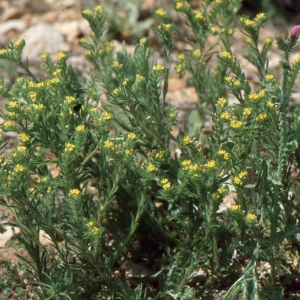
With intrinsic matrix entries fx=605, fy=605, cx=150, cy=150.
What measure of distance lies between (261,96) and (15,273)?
5.40 feet

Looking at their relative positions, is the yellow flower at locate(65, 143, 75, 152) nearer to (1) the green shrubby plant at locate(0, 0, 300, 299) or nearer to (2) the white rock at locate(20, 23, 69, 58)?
(1) the green shrubby plant at locate(0, 0, 300, 299)

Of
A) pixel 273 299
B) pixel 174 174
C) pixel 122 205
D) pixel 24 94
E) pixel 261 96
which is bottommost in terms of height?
pixel 273 299

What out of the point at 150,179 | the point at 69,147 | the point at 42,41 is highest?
the point at 69,147

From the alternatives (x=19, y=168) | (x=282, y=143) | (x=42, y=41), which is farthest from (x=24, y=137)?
(x=42, y=41)

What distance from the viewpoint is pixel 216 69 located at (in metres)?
3.74

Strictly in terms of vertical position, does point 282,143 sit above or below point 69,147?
below

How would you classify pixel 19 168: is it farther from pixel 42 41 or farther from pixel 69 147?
pixel 42 41

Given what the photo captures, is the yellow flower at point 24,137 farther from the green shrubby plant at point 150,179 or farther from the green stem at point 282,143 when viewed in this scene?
the green stem at point 282,143

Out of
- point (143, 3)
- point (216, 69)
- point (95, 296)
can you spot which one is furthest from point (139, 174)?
point (143, 3)

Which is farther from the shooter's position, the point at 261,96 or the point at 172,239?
the point at 172,239

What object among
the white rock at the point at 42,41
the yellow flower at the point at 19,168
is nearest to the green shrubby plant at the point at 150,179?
the yellow flower at the point at 19,168

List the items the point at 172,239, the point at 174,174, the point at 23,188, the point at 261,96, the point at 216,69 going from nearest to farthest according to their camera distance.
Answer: the point at 23,188
the point at 261,96
the point at 174,174
the point at 172,239
the point at 216,69

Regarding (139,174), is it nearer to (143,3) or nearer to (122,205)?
(122,205)

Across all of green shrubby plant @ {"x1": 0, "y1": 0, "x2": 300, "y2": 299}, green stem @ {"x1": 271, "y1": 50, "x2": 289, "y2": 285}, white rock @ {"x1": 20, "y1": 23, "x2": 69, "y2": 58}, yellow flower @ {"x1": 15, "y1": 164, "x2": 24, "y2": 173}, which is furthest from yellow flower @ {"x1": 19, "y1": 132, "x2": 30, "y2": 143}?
white rock @ {"x1": 20, "y1": 23, "x2": 69, "y2": 58}
